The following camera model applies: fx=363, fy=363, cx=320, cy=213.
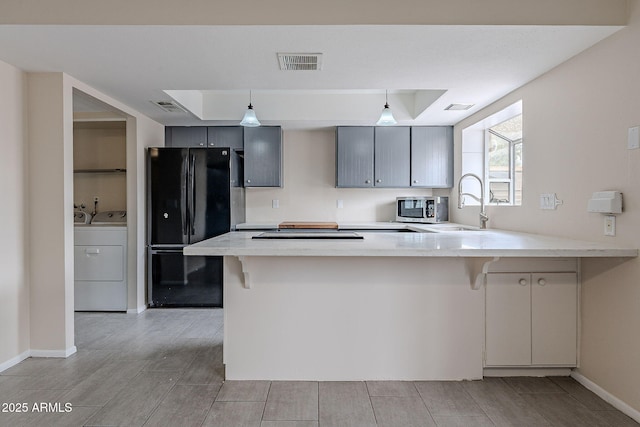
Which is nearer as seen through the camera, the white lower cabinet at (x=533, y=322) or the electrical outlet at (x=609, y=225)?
the electrical outlet at (x=609, y=225)

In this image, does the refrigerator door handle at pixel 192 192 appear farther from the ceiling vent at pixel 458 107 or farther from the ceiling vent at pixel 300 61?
the ceiling vent at pixel 458 107

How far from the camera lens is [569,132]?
7.88ft

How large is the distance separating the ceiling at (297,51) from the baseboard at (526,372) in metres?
2.03

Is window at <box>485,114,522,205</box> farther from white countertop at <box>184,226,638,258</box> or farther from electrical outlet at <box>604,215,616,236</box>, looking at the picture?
white countertop at <box>184,226,638,258</box>

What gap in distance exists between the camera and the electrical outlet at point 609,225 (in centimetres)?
204

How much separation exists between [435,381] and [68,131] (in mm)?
3169

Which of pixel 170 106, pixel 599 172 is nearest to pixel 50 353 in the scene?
pixel 170 106

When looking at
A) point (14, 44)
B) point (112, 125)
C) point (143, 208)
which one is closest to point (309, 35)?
point (14, 44)

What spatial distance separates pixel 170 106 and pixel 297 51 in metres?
1.84

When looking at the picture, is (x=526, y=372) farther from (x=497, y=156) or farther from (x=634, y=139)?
(x=497, y=156)

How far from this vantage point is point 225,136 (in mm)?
4367

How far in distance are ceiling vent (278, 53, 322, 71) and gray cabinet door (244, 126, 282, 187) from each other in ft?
6.07

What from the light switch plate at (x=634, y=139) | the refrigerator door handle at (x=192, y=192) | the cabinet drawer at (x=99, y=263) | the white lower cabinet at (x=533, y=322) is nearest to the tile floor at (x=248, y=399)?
the white lower cabinet at (x=533, y=322)

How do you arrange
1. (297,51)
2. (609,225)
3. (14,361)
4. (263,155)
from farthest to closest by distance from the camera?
(263,155) → (14,361) → (297,51) → (609,225)
